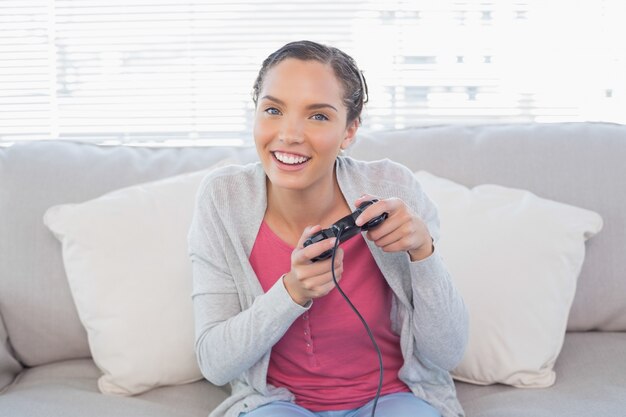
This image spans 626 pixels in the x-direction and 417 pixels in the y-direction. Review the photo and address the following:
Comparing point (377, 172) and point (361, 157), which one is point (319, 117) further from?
point (361, 157)

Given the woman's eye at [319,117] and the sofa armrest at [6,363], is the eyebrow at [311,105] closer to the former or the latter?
the woman's eye at [319,117]

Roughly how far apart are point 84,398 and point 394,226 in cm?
80

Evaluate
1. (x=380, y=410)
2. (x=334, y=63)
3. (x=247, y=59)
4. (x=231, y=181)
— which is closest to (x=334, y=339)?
(x=380, y=410)

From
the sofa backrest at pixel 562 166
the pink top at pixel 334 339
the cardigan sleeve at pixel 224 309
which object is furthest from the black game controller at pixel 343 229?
the sofa backrest at pixel 562 166

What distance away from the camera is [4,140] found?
2.70m

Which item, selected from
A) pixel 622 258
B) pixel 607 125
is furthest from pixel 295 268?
pixel 607 125

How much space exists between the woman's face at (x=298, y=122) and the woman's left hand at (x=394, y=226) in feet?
0.44

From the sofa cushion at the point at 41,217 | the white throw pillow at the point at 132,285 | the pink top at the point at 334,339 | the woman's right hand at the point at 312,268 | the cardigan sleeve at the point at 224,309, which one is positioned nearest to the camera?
the woman's right hand at the point at 312,268

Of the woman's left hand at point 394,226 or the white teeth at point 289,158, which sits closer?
the woman's left hand at point 394,226

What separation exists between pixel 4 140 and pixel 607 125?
75.2 inches

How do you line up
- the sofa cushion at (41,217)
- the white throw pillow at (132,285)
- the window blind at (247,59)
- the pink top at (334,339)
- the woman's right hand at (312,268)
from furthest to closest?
the window blind at (247,59) → the sofa cushion at (41,217) → the white throw pillow at (132,285) → the pink top at (334,339) → the woman's right hand at (312,268)

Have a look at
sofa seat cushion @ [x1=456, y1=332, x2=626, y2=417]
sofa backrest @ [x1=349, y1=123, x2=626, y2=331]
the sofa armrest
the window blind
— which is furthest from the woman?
the window blind

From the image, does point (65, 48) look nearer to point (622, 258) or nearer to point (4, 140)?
point (4, 140)

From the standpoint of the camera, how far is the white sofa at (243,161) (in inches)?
68.6
